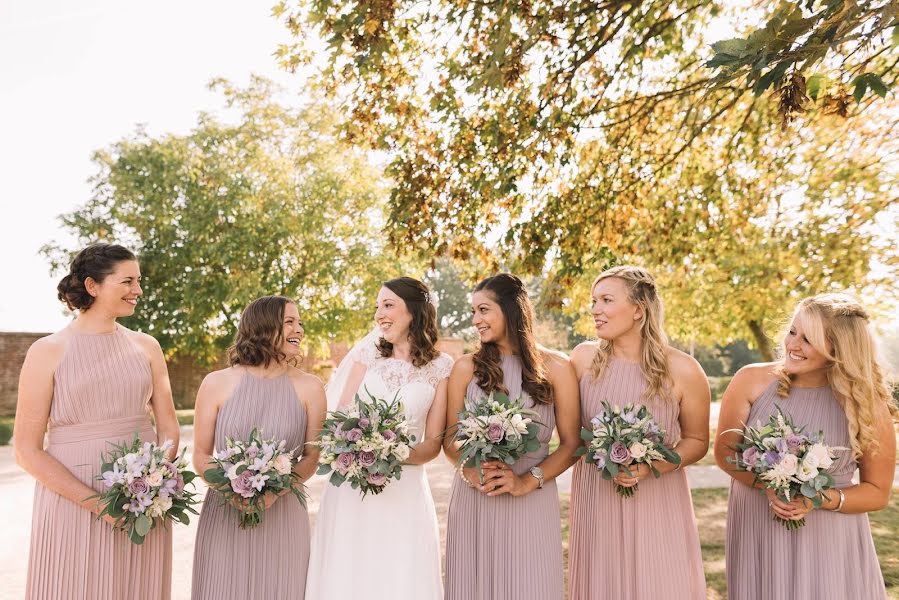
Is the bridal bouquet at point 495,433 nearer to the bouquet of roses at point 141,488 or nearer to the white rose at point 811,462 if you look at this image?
the white rose at point 811,462

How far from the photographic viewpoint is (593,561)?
4.52 meters

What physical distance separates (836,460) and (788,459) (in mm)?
646

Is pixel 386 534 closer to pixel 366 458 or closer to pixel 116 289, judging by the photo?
pixel 366 458

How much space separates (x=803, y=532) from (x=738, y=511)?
405 mm

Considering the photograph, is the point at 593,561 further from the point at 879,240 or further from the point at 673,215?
the point at 879,240

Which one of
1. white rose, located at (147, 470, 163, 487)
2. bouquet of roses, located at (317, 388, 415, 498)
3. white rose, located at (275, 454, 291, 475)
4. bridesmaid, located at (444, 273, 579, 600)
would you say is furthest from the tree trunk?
white rose, located at (147, 470, 163, 487)

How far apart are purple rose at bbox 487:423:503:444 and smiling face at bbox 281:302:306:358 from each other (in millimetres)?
1393

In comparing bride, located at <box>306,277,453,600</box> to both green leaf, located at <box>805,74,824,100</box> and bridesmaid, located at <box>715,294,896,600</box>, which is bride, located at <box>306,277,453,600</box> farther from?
green leaf, located at <box>805,74,824,100</box>

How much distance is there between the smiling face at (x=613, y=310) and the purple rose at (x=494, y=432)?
104 cm

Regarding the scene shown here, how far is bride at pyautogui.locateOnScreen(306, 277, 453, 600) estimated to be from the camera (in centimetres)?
465

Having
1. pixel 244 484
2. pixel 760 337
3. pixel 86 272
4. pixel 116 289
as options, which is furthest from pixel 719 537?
pixel 760 337

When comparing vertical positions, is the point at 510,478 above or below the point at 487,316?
below

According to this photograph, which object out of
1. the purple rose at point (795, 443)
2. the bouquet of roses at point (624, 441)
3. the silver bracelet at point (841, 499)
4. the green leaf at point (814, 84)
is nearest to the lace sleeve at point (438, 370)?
the bouquet of roses at point (624, 441)

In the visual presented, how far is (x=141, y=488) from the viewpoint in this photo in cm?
371
